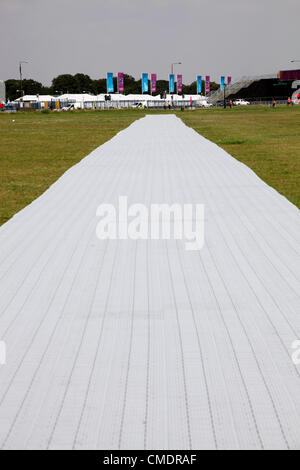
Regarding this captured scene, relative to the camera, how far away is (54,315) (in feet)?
15.4

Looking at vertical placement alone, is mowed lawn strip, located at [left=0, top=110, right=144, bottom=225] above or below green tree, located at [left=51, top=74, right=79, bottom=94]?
below

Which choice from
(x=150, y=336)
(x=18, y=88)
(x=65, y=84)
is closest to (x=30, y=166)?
(x=150, y=336)

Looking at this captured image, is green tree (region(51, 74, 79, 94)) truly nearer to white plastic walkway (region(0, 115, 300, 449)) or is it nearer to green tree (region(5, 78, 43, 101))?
green tree (region(5, 78, 43, 101))

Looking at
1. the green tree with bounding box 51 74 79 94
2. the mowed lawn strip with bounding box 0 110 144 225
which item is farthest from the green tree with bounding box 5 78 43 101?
the mowed lawn strip with bounding box 0 110 144 225

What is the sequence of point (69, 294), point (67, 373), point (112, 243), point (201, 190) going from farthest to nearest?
1. point (201, 190)
2. point (112, 243)
3. point (69, 294)
4. point (67, 373)

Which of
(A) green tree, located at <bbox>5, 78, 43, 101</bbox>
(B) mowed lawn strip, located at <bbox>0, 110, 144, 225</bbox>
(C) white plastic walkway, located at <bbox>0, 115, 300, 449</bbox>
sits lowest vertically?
(C) white plastic walkway, located at <bbox>0, 115, 300, 449</bbox>

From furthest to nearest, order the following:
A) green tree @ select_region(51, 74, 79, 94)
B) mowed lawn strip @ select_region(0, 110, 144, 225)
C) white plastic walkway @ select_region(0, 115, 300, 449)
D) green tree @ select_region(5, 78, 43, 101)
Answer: green tree @ select_region(5, 78, 43, 101), green tree @ select_region(51, 74, 79, 94), mowed lawn strip @ select_region(0, 110, 144, 225), white plastic walkway @ select_region(0, 115, 300, 449)

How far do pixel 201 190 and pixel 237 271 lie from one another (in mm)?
4932

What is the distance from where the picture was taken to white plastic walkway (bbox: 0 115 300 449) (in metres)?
3.14

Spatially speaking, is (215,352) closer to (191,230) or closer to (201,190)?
(191,230)

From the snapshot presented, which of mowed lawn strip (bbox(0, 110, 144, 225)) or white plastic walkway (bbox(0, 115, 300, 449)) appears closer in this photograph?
white plastic walkway (bbox(0, 115, 300, 449))

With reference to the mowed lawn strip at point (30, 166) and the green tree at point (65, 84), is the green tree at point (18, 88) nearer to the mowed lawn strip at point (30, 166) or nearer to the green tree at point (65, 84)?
the green tree at point (65, 84)

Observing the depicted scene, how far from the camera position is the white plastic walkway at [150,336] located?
10.3 ft
